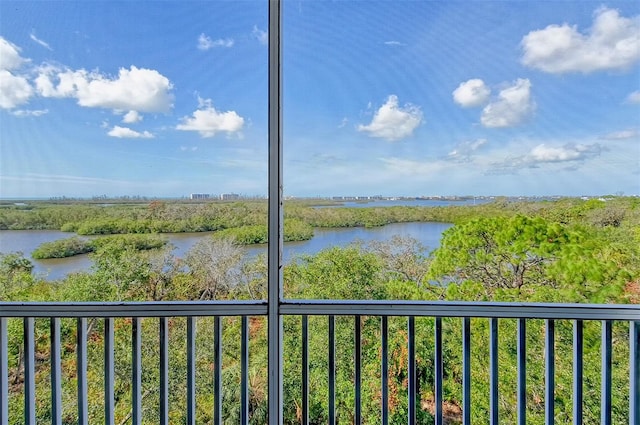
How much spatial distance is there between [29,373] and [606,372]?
256 cm

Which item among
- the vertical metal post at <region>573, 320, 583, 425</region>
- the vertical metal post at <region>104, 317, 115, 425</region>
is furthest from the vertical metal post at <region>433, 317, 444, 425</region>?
the vertical metal post at <region>104, 317, 115, 425</region>

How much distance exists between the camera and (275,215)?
1.36m

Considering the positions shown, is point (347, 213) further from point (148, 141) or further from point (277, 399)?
point (148, 141)

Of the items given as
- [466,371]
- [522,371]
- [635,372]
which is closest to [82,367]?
[466,371]

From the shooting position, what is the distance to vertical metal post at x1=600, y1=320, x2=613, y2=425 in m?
1.31

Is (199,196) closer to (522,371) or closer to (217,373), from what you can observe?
(217,373)

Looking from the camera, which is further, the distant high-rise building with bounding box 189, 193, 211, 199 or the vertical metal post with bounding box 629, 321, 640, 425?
the distant high-rise building with bounding box 189, 193, 211, 199

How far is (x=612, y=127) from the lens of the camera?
1.48 metres

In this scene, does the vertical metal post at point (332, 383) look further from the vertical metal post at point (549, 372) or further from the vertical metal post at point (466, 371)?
the vertical metal post at point (549, 372)

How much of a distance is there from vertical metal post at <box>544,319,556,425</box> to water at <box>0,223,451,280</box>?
588 millimetres

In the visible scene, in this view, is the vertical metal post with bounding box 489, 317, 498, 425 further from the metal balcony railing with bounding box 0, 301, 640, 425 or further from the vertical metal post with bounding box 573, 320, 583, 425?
the vertical metal post with bounding box 573, 320, 583, 425

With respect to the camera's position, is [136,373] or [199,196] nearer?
[136,373]

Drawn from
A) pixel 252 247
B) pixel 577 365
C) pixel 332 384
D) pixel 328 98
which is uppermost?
pixel 328 98

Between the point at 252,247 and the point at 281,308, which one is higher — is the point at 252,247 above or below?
above
